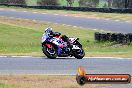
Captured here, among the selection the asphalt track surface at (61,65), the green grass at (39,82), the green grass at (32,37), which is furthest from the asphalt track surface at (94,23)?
the green grass at (39,82)

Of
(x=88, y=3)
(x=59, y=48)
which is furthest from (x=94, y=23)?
(x=88, y=3)

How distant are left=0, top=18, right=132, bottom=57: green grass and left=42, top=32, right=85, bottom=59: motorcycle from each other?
443 cm

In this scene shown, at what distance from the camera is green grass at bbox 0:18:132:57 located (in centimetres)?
2408

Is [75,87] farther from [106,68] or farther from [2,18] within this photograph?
[2,18]

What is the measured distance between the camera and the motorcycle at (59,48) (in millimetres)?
18031

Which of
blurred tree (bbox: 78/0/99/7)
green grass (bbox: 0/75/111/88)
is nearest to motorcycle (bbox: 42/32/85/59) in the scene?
green grass (bbox: 0/75/111/88)

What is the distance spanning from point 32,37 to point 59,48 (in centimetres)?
1258

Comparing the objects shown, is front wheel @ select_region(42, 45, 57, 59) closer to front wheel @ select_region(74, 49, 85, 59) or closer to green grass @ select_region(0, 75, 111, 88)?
front wheel @ select_region(74, 49, 85, 59)

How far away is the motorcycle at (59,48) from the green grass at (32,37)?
443 cm

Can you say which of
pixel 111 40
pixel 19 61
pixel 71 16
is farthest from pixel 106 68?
pixel 71 16

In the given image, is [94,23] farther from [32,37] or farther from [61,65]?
[61,65]

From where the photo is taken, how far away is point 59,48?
18.3 meters

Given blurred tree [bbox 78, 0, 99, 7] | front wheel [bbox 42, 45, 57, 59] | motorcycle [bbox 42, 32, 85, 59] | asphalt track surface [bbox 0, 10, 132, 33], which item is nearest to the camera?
front wheel [bbox 42, 45, 57, 59]

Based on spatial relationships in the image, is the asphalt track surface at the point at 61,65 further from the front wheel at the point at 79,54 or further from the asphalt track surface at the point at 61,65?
the front wheel at the point at 79,54
